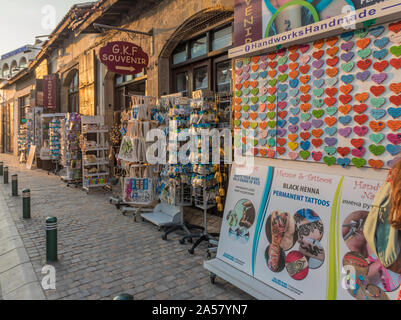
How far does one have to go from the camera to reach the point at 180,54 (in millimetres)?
8062

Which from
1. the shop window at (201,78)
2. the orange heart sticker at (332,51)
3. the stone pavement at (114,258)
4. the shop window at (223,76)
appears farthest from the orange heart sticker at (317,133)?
the shop window at (201,78)

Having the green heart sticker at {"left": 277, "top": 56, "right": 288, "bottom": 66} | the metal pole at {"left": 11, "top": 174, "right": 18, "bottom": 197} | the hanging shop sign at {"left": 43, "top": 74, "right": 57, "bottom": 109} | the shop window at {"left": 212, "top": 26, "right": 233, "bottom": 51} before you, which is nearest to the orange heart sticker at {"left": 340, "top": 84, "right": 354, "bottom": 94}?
the green heart sticker at {"left": 277, "top": 56, "right": 288, "bottom": 66}

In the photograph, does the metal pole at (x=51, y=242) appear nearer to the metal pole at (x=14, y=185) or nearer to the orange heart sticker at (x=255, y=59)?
the orange heart sticker at (x=255, y=59)

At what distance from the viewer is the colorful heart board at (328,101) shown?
2.62 m

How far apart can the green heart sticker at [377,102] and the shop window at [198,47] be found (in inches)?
200

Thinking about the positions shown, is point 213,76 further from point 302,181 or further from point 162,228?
point 302,181

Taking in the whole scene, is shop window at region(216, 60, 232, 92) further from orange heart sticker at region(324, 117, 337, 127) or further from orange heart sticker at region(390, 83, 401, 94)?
orange heart sticker at region(390, 83, 401, 94)

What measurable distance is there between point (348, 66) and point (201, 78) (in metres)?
4.81

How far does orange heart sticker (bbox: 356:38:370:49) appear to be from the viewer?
2709mm

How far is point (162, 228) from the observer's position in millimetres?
5824

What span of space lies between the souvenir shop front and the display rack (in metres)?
6.82

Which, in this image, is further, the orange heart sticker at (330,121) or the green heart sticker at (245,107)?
the green heart sticker at (245,107)

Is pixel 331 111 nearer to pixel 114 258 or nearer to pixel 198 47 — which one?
pixel 114 258

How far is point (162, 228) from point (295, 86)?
3.74m
